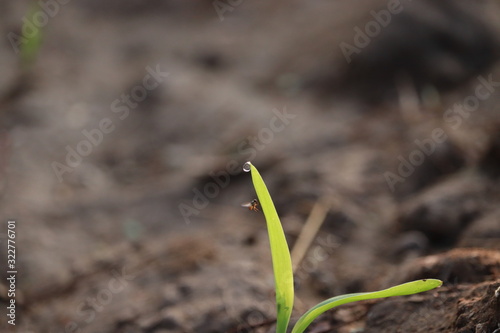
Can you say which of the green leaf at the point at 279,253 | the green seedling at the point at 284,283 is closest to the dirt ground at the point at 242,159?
the green seedling at the point at 284,283

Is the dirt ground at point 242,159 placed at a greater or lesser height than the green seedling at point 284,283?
lesser

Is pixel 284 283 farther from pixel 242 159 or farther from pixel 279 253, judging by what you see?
pixel 242 159

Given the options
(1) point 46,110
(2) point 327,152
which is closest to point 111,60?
(1) point 46,110

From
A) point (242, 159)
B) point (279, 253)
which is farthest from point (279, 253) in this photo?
point (242, 159)

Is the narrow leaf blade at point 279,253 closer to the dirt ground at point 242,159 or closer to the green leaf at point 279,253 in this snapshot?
the green leaf at point 279,253

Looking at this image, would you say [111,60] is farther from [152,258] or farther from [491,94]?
[491,94]

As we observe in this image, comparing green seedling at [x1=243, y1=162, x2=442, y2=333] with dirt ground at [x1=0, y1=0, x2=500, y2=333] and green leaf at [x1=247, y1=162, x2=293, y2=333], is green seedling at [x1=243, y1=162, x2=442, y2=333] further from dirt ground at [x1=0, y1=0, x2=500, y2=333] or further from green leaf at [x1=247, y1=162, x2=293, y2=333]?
dirt ground at [x1=0, y1=0, x2=500, y2=333]

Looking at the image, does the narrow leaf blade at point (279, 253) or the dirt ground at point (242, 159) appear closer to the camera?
the narrow leaf blade at point (279, 253)
